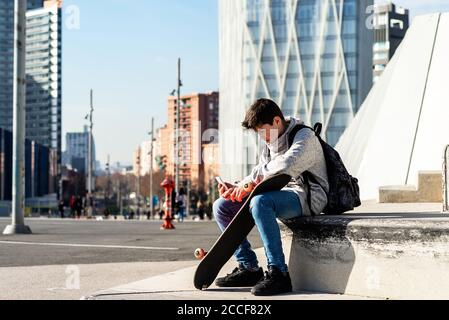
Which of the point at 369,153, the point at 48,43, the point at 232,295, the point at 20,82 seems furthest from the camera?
the point at 48,43

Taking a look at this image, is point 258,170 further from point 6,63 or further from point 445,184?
point 6,63

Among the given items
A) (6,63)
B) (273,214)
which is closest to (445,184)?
(273,214)

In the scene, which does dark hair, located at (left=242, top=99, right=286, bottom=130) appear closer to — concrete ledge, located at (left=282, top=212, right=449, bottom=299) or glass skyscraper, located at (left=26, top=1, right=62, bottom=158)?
concrete ledge, located at (left=282, top=212, right=449, bottom=299)

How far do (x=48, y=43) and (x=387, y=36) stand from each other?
89120 mm

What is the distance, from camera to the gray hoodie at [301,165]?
4191mm

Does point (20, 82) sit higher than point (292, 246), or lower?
higher

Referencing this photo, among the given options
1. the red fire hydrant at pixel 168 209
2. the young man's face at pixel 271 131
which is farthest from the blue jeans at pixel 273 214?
the red fire hydrant at pixel 168 209

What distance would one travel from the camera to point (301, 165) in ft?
13.8

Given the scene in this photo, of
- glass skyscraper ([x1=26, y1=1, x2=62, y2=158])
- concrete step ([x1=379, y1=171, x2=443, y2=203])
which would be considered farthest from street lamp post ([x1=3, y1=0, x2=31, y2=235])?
glass skyscraper ([x1=26, y1=1, x2=62, y2=158])
